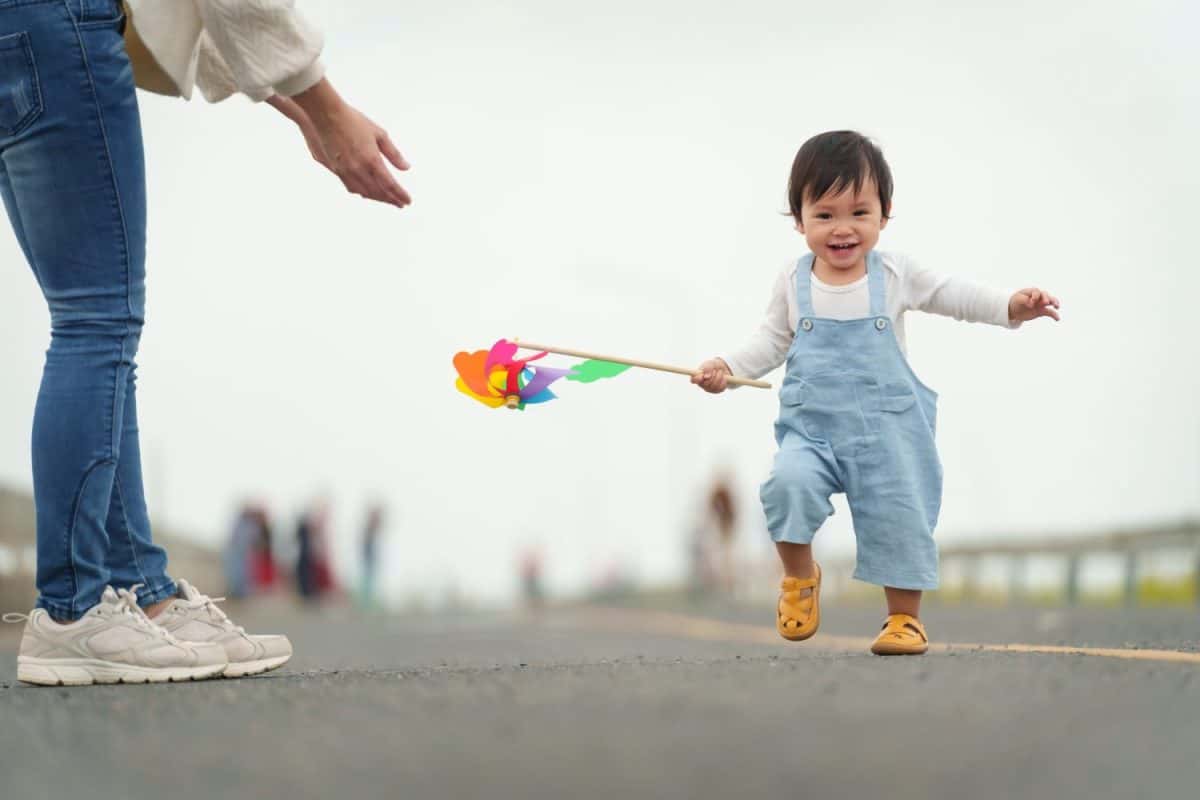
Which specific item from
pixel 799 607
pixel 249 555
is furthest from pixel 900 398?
pixel 249 555

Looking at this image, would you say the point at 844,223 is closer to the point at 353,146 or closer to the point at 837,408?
the point at 837,408

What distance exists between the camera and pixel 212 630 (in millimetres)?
4496

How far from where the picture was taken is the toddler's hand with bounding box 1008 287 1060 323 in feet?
16.2

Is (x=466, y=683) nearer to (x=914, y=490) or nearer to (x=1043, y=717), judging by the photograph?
(x=1043, y=717)

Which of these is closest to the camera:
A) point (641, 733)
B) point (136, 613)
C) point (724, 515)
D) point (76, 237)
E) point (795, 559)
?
point (641, 733)

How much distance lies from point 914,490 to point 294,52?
2.25m

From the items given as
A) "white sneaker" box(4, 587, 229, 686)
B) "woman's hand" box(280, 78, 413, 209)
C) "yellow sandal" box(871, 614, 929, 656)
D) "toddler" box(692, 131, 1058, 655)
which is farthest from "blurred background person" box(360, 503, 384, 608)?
"woman's hand" box(280, 78, 413, 209)

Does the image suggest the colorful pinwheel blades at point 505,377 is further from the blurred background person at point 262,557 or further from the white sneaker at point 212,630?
the blurred background person at point 262,557

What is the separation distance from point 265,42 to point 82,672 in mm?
1689

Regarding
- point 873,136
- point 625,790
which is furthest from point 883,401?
point 625,790

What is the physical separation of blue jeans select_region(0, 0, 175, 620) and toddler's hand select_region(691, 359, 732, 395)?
69.8 inches

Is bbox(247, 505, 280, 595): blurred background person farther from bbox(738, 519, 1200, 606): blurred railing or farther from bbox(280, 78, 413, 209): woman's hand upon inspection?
bbox(280, 78, 413, 209): woman's hand

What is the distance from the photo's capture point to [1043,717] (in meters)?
2.89

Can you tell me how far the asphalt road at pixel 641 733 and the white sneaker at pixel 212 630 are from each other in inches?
12.9
